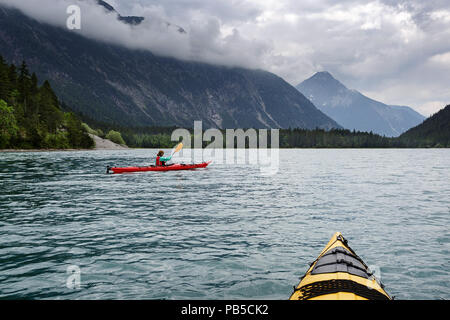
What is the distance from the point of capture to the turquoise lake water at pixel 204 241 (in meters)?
8.95

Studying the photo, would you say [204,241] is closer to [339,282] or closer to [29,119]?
[339,282]

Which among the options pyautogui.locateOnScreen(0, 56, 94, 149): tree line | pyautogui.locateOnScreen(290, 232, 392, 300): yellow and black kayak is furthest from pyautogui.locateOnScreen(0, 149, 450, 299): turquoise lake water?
pyautogui.locateOnScreen(0, 56, 94, 149): tree line

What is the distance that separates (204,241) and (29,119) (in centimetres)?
9290

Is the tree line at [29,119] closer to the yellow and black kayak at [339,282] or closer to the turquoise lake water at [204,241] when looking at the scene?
the turquoise lake water at [204,241]

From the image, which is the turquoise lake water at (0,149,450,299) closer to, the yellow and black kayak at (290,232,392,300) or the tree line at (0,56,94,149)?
the yellow and black kayak at (290,232,392,300)

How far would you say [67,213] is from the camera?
57.4 feet

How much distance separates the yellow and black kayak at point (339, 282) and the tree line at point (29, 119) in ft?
296

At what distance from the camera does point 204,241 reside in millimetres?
12812

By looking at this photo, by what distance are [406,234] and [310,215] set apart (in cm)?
490

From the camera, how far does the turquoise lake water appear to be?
8.95m

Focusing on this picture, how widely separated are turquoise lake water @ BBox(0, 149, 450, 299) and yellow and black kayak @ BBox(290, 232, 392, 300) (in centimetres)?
138
